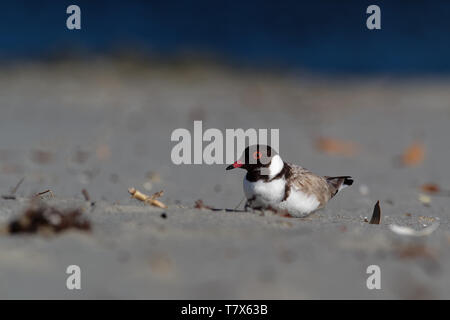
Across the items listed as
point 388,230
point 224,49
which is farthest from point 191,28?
point 388,230

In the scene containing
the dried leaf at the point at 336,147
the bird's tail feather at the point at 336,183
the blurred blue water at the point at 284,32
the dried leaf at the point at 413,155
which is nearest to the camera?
the bird's tail feather at the point at 336,183

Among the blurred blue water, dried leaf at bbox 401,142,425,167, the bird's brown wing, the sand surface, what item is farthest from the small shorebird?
the blurred blue water

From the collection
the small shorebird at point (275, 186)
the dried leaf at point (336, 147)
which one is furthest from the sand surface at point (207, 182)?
the small shorebird at point (275, 186)

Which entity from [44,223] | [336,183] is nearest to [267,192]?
[336,183]

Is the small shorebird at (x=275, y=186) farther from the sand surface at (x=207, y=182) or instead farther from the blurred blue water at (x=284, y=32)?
the blurred blue water at (x=284, y=32)

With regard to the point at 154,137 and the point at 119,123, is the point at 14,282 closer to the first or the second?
the point at 154,137

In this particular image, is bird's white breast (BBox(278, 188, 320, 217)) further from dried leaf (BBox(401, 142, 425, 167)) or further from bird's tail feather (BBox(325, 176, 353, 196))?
dried leaf (BBox(401, 142, 425, 167))
